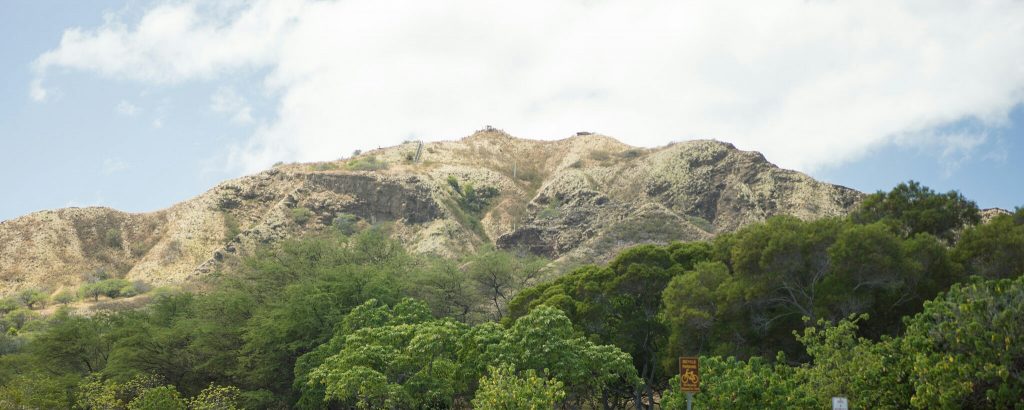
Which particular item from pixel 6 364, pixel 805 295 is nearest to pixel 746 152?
pixel 805 295

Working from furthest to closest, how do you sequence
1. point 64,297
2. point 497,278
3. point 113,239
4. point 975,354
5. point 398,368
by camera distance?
point 113,239, point 64,297, point 497,278, point 398,368, point 975,354

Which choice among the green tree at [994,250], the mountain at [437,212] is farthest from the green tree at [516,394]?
the mountain at [437,212]

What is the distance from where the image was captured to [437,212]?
4373 inches

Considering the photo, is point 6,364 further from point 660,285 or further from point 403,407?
point 660,285

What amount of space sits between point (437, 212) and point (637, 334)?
237 feet

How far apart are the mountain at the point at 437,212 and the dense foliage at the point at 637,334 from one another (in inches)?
1653

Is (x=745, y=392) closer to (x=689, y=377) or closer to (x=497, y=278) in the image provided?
(x=689, y=377)

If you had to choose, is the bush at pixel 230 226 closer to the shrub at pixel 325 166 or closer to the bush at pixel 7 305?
the shrub at pixel 325 166

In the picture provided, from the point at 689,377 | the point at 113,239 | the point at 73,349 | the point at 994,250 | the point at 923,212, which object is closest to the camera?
the point at 689,377

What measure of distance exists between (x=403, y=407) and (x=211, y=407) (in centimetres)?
833

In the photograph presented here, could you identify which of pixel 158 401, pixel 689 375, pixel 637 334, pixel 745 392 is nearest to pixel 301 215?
pixel 158 401

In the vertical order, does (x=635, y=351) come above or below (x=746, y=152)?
below

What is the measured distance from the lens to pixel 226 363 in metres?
46.1

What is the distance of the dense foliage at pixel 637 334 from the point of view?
894 inches
